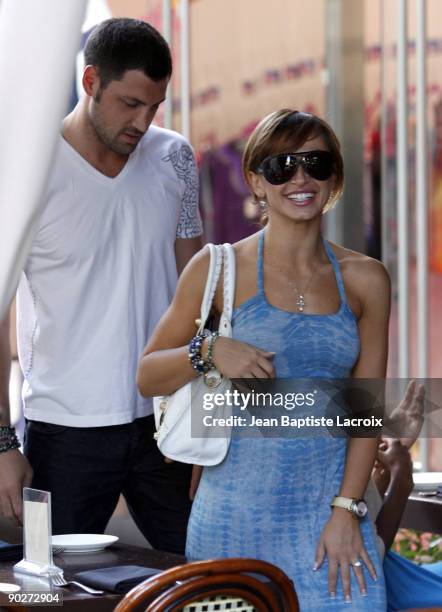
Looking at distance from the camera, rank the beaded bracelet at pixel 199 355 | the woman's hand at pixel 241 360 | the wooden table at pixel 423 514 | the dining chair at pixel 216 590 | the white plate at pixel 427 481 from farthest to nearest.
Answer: the white plate at pixel 427 481 < the wooden table at pixel 423 514 < the beaded bracelet at pixel 199 355 < the woman's hand at pixel 241 360 < the dining chair at pixel 216 590

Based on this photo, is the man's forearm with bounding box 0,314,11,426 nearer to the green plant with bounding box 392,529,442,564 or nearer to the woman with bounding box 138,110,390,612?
the woman with bounding box 138,110,390,612

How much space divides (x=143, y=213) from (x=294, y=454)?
0.88 metres

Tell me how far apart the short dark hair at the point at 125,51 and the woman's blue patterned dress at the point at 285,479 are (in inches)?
29.2

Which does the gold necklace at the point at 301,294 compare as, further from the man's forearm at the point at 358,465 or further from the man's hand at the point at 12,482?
the man's hand at the point at 12,482

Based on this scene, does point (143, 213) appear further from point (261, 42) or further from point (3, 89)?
point (261, 42)

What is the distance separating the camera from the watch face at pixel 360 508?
2855 millimetres

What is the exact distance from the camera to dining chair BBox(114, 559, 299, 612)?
7.90 feet

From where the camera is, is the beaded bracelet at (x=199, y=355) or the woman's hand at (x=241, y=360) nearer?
the woman's hand at (x=241, y=360)

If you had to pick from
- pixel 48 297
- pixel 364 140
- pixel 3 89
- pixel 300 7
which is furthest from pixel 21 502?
pixel 300 7

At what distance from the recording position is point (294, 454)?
2.89 meters

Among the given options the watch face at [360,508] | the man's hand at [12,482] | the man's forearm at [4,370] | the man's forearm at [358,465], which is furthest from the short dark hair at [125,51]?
the watch face at [360,508]

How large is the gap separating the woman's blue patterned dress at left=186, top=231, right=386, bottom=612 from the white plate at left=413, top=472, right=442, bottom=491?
60.0 inches

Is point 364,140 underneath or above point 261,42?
underneath

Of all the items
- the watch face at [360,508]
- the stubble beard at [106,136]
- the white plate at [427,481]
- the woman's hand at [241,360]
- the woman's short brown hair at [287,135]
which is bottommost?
the white plate at [427,481]
